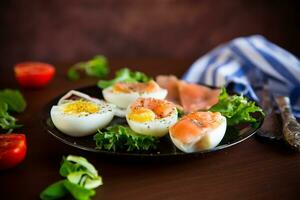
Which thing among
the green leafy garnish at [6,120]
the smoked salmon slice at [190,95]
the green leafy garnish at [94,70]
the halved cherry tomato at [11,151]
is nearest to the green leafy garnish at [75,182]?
the halved cherry tomato at [11,151]

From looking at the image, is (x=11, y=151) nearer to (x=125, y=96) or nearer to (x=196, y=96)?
(x=125, y=96)

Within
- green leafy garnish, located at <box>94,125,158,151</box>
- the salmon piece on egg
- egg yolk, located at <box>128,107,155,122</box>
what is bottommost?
the salmon piece on egg

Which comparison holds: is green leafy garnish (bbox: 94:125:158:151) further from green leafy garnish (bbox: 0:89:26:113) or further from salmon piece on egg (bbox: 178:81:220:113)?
green leafy garnish (bbox: 0:89:26:113)

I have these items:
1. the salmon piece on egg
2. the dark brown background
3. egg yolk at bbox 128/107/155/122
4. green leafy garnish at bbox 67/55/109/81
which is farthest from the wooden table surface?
the dark brown background

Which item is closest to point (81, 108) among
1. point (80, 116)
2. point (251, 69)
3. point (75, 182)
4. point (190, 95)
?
point (80, 116)

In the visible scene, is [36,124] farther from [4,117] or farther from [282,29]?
[282,29]

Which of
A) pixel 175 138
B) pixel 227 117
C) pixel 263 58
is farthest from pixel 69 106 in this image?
pixel 263 58
